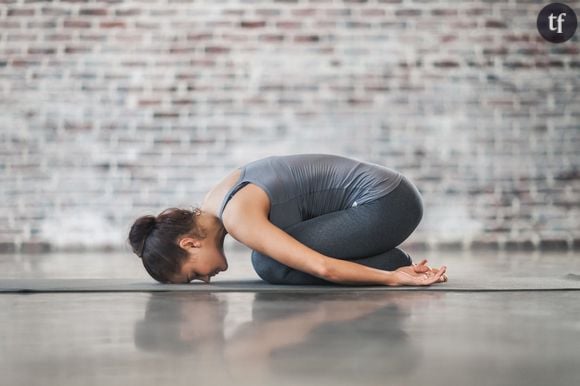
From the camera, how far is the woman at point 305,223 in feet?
7.72

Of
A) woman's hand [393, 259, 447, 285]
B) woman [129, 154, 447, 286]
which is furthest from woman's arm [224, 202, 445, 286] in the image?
woman's hand [393, 259, 447, 285]

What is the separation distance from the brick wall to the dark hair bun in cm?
310

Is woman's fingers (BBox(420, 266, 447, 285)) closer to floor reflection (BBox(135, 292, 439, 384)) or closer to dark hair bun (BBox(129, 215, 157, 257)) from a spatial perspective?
floor reflection (BBox(135, 292, 439, 384))

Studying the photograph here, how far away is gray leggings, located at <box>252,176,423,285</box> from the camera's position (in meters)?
2.49

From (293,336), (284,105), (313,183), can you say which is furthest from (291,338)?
(284,105)

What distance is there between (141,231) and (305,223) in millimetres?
507

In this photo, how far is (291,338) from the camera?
1.57 metres

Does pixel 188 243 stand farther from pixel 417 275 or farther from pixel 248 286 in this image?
pixel 417 275

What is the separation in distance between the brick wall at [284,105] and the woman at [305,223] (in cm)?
296

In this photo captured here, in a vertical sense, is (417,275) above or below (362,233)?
below

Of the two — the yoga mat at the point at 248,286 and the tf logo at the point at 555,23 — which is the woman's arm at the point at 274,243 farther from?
the tf logo at the point at 555,23

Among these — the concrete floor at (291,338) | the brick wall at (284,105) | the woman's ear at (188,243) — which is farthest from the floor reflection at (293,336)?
the brick wall at (284,105)

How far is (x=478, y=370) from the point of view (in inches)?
50.4

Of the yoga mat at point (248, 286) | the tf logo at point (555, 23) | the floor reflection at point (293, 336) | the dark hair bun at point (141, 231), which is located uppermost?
the tf logo at point (555, 23)
